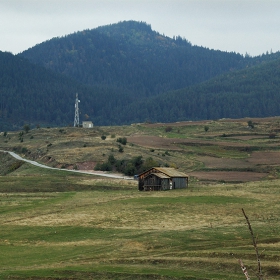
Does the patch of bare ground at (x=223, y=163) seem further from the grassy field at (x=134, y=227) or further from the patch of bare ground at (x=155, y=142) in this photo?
the patch of bare ground at (x=155, y=142)

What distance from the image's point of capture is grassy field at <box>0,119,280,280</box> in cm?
3884

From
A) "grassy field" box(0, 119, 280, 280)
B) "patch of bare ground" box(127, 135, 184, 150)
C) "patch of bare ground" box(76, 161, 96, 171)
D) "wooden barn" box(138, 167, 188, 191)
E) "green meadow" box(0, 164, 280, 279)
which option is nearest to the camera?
"green meadow" box(0, 164, 280, 279)

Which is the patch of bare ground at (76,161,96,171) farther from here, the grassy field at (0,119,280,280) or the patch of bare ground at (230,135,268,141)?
the patch of bare ground at (230,135,268,141)

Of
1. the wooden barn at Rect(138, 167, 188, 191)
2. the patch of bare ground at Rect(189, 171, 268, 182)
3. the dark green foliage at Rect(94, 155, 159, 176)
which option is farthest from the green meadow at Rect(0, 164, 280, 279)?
the dark green foliage at Rect(94, 155, 159, 176)

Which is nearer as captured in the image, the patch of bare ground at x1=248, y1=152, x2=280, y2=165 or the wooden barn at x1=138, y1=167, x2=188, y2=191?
the wooden barn at x1=138, y1=167, x2=188, y2=191

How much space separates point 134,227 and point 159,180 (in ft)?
105

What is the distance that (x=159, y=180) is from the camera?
299 ft

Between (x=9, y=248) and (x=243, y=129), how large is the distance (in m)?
153

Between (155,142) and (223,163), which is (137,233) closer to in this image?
(223,163)

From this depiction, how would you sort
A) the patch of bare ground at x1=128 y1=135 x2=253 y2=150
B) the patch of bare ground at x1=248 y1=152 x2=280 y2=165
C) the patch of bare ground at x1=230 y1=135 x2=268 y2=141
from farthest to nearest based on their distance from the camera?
the patch of bare ground at x1=230 y1=135 x2=268 y2=141 < the patch of bare ground at x1=128 y1=135 x2=253 y2=150 < the patch of bare ground at x1=248 y1=152 x2=280 y2=165

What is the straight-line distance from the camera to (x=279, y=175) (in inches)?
4547

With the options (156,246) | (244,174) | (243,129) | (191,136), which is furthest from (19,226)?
(243,129)

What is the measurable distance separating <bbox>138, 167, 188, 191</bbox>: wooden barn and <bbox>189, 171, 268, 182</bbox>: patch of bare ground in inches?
678

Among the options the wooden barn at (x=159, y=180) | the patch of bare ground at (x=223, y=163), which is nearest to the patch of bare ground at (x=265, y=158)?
the patch of bare ground at (x=223, y=163)
